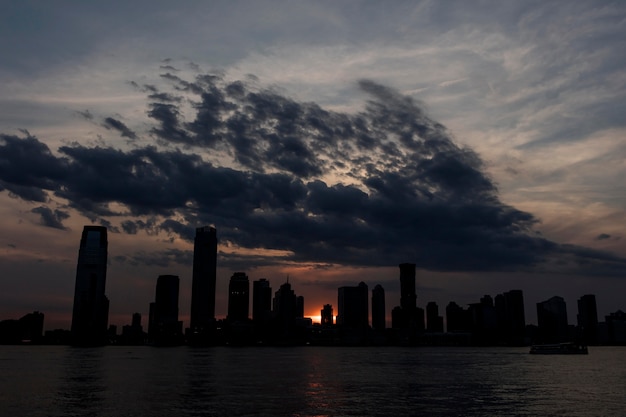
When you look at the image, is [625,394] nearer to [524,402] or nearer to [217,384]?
[524,402]

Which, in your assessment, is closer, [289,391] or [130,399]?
[130,399]

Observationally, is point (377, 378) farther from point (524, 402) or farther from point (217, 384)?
point (524, 402)

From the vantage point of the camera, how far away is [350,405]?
93.1 meters

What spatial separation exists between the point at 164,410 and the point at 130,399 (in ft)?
60.2

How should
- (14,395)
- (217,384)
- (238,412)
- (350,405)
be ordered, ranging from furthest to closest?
(217,384)
(14,395)
(350,405)
(238,412)

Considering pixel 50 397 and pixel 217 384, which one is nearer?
pixel 50 397

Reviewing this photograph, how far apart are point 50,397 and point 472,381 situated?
96.5 metres

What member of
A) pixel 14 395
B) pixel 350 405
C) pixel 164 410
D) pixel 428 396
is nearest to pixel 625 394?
pixel 428 396

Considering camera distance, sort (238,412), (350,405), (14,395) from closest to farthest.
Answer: (238,412) < (350,405) < (14,395)

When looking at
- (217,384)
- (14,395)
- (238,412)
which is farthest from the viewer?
(217,384)

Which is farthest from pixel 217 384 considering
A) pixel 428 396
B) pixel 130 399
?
pixel 428 396

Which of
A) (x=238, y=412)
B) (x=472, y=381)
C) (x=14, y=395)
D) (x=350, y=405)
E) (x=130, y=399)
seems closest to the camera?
(x=238, y=412)

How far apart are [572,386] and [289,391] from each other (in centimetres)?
6620

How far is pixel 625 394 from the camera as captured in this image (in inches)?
4449
